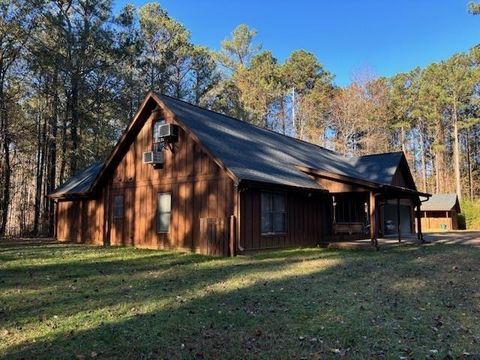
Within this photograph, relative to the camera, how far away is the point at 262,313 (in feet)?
20.2

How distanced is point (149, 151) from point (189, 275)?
829cm

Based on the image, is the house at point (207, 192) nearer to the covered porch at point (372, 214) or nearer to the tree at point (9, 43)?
the covered porch at point (372, 214)

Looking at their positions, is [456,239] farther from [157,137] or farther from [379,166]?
[157,137]

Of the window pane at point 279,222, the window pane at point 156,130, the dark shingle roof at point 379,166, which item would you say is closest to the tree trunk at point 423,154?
the dark shingle roof at point 379,166

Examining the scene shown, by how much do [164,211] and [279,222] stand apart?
4.24 m

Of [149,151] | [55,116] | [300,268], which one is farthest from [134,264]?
[55,116]

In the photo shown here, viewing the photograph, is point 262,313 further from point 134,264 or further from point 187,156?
point 187,156

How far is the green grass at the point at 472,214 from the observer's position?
39781 mm

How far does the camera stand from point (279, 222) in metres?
15.6

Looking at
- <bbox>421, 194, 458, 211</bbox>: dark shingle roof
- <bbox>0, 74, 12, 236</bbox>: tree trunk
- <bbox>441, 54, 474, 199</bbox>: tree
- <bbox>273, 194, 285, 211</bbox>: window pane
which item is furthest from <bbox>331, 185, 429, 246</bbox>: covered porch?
<bbox>441, 54, 474, 199</bbox>: tree

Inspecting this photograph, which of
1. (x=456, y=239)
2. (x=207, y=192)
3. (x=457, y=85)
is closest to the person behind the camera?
(x=207, y=192)

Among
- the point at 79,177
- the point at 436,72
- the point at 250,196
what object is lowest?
the point at 250,196

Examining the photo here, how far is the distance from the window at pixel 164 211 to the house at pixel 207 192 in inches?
1.5

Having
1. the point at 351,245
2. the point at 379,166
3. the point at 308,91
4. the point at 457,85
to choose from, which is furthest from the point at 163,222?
the point at 457,85
